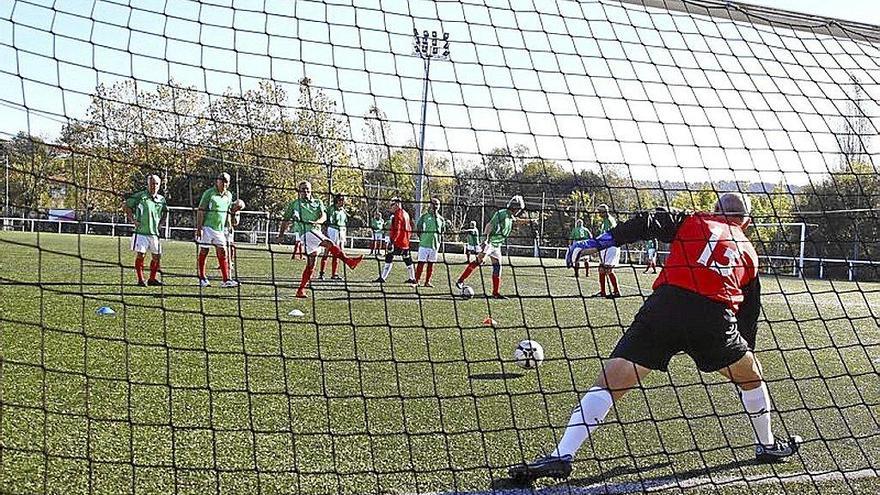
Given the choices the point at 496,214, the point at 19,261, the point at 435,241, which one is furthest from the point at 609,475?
the point at 19,261

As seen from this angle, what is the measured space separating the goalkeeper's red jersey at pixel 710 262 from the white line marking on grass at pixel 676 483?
0.76m

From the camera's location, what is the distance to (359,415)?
4734mm

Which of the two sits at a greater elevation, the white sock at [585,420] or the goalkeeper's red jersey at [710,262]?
the goalkeeper's red jersey at [710,262]

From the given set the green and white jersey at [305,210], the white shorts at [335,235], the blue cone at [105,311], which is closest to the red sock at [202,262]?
the green and white jersey at [305,210]

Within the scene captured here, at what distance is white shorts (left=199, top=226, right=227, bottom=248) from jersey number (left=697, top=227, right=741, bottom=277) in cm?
837

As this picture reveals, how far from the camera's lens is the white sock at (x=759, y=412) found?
13.5ft

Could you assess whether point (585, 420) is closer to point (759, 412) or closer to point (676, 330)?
point (676, 330)

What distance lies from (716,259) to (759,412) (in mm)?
810

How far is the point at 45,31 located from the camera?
3971 millimetres

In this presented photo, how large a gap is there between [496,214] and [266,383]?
23.1 feet

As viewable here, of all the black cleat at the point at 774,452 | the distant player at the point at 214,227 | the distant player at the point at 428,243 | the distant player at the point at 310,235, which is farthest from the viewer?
the distant player at the point at 428,243

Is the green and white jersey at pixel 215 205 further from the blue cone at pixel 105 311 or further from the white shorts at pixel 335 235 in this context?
the blue cone at pixel 105 311

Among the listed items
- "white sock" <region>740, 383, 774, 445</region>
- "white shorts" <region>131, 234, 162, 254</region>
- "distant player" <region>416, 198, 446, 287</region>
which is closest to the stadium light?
"white sock" <region>740, 383, 774, 445</region>

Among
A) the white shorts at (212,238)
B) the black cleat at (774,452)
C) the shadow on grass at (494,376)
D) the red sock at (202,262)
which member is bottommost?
the shadow on grass at (494,376)
